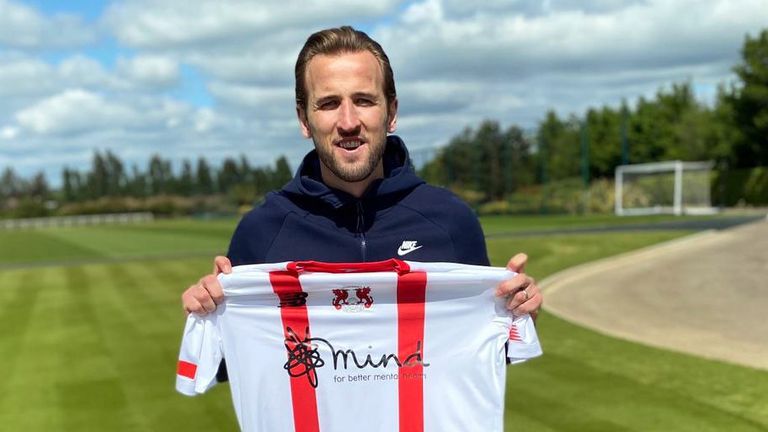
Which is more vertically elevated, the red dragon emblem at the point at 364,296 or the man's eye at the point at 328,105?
the man's eye at the point at 328,105

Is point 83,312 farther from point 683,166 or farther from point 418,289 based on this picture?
point 683,166

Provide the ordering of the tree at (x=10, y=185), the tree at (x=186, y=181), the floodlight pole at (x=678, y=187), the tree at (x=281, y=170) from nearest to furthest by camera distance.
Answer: the floodlight pole at (x=678, y=187)
the tree at (x=281, y=170)
the tree at (x=186, y=181)
the tree at (x=10, y=185)

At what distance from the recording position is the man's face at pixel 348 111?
273cm

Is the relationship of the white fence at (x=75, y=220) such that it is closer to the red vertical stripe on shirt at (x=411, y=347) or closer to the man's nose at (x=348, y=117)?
the red vertical stripe on shirt at (x=411, y=347)

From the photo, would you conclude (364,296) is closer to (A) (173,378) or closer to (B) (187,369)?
(B) (187,369)

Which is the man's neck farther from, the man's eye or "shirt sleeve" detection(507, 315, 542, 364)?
"shirt sleeve" detection(507, 315, 542, 364)

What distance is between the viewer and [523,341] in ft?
9.79

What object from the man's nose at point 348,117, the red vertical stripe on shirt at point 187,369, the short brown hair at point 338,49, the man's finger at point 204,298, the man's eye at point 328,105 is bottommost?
the red vertical stripe on shirt at point 187,369

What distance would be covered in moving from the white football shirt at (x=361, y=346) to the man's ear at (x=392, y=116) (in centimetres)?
54

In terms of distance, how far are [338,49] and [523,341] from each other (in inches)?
54.6

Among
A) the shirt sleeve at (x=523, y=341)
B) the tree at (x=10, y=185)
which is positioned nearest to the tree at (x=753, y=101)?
the shirt sleeve at (x=523, y=341)

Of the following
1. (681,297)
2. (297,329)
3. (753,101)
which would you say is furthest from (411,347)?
(753,101)

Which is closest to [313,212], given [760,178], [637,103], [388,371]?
[388,371]

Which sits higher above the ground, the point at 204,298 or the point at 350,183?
the point at 350,183
